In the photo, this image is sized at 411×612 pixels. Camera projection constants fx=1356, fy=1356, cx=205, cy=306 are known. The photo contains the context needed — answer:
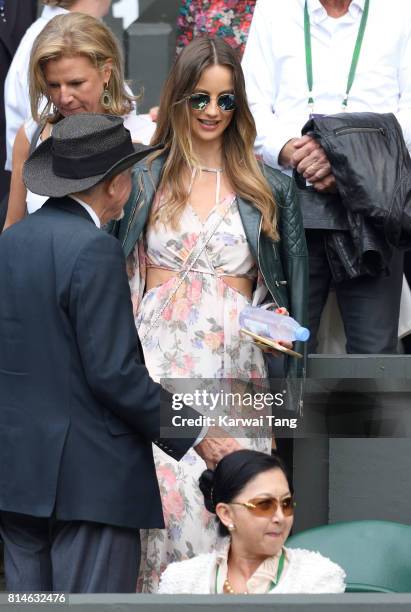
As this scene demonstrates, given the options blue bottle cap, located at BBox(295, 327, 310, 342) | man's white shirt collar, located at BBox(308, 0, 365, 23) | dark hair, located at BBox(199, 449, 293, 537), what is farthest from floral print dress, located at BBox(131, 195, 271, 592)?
man's white shirt collar, located at BBox(308, 0, 365, 23)

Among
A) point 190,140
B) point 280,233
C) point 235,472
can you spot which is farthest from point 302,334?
point 190,140

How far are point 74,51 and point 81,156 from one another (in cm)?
114

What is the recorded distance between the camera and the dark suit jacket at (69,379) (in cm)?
348

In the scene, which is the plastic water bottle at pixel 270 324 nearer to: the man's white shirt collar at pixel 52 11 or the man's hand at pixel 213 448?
the man's hand at pixel 213 448

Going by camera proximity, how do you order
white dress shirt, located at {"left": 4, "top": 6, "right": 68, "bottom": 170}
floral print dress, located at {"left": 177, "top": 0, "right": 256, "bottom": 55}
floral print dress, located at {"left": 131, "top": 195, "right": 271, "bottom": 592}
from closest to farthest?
floral print dress, located at {"left": 131, "top": 195, "right": 271, "bottom": 592} < white dress shirt, located at {"left": 4, "top": 6, "right": 68, "bottom": 170} < floral print dress, located at {"left": 177, "top": 0, "right": 256, "bottom": 55}

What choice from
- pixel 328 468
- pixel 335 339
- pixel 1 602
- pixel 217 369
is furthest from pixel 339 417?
pixel 1 602

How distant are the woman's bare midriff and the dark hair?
0.87m

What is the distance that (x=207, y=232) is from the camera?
442 centimetres

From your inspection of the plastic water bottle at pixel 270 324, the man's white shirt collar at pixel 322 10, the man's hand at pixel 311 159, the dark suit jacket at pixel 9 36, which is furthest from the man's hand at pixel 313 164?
the dark suit jacket at pixel 9 36

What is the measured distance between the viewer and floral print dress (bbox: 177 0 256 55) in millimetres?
6395

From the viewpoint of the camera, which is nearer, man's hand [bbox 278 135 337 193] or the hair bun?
the hair bun

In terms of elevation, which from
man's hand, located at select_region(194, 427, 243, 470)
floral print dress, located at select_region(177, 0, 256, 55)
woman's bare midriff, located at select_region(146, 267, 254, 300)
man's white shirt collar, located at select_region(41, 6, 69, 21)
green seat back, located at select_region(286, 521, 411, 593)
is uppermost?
man's white shirt collar, located at select_region(41, 6, 69, 21)

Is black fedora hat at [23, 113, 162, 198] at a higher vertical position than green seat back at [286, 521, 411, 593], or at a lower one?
higher

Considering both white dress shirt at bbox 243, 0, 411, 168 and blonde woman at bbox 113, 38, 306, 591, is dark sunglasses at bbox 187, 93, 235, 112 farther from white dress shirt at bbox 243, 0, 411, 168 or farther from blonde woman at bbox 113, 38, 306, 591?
white dress shirt at bbox 243, 0, 411, 168
